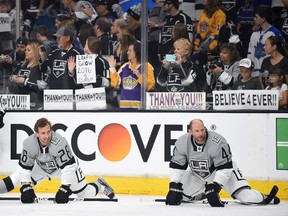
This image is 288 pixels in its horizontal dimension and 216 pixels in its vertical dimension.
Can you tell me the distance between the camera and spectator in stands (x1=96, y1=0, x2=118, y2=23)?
42.3 feet

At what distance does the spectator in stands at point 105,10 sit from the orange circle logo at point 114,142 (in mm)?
1298

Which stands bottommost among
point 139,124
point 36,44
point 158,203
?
point 158,203

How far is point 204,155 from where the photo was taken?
36.8 feet

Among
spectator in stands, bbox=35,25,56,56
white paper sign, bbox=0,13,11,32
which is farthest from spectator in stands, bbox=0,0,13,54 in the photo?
spectator in stands, bbox=35,25,56,56

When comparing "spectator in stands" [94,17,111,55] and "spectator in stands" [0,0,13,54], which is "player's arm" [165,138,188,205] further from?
"spectator in stands" [0,0,13,54]

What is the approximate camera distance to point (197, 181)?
37.6ft

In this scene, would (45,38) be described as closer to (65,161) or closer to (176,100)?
(176,100)

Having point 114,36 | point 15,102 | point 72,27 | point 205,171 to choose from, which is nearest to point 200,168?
point 205,171

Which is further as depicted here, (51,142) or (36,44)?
(36,44)

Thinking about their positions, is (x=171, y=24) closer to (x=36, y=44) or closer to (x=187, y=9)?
(x=187, y=9)

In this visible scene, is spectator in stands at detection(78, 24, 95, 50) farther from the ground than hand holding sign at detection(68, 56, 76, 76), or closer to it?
farther from the ground

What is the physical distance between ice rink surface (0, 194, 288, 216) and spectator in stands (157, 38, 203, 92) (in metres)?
1.60

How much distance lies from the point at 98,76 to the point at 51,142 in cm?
→ 167

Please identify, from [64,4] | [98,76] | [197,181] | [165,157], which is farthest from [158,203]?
[64,4]
